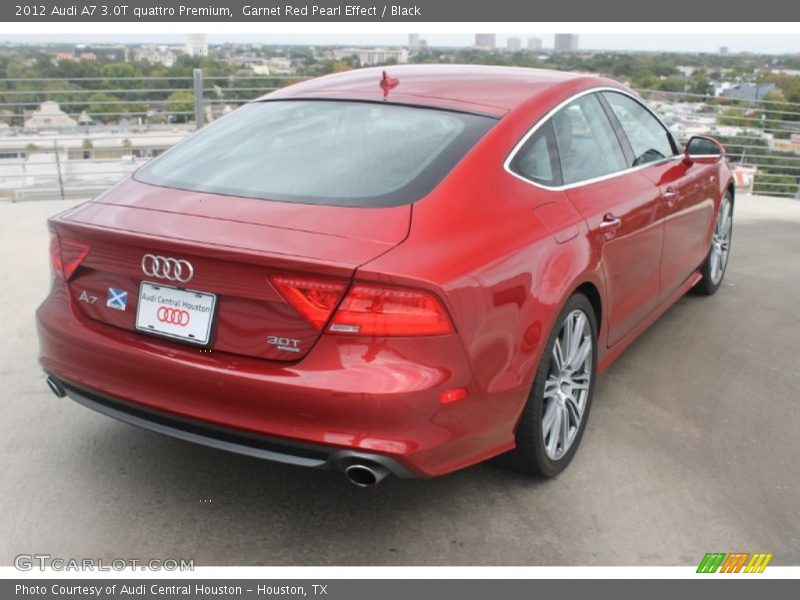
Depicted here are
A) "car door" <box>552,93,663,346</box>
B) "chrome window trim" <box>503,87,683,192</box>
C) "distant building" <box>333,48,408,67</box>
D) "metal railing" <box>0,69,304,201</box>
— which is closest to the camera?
"chrome window trim" <box>503,87,683,192</box>

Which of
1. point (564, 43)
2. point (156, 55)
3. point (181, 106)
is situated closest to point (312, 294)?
point (564, 43)

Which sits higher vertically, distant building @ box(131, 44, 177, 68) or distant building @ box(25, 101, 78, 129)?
distant building @ box(131, 44, 177, 68)

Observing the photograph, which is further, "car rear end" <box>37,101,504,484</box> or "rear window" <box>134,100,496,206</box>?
"rear window" <box>134,100,496,206</box>

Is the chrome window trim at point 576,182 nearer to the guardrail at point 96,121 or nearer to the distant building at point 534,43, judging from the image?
the distant building at point 534,43

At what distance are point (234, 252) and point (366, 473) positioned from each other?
31.4 inches

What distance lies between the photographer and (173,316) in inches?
116

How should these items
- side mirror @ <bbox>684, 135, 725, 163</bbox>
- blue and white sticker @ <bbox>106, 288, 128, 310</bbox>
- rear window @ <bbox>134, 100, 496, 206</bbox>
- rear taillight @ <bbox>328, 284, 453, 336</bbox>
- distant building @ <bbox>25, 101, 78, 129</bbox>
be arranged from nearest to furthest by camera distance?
1. rear taillight @ <bbox>328, 284, 453, 336</bbox>
2. blue and white sticker @ <bbox>106, 288, 128, 310</bbox>
3. rear window @ <bbox>134, 100, 496, 206</bbox>
4. side mirror @ <bbox>684, 135, 725, 163</bbox>
5. distant building @ <bbox>25, 101, 78, 129</bbox>

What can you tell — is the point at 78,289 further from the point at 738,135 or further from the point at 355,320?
the point at 738,135

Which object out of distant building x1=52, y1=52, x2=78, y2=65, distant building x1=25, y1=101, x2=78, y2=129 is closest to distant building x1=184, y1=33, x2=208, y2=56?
distant building x1=52, y1=52, x2=78, y2=65

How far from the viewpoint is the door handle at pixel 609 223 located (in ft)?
12.6

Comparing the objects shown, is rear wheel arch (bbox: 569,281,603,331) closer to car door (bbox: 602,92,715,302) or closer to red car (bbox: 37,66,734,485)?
red car (bbox: 37,66,734,485)

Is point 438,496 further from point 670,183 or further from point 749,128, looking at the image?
point 749,128

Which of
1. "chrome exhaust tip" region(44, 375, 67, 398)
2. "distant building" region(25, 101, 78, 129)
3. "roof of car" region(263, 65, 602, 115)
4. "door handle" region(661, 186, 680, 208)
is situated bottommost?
"chrome exhaust tip" region(44, 375, 67, 398)

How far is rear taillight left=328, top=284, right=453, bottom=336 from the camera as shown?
274 cm
